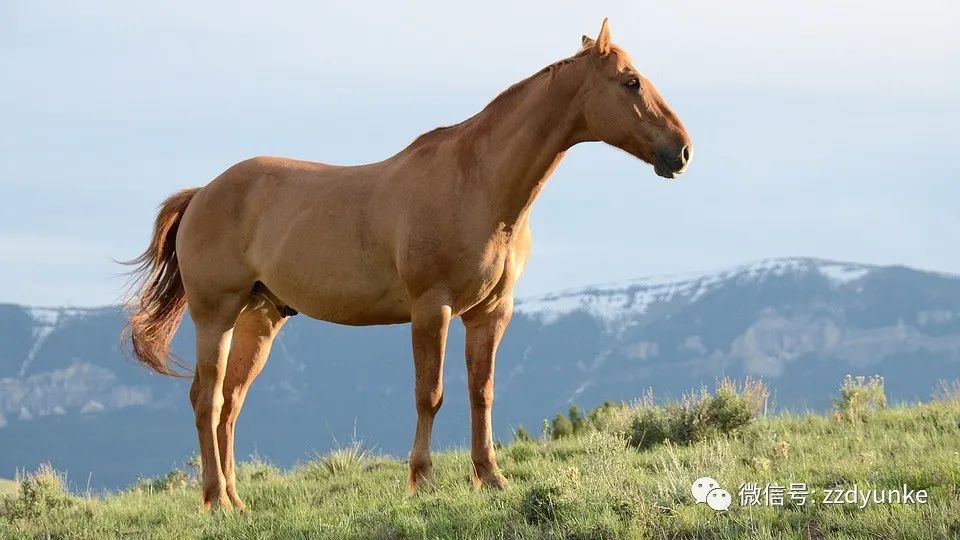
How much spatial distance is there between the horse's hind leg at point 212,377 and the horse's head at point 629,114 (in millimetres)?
3180

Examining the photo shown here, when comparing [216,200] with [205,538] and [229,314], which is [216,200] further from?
[205,538]

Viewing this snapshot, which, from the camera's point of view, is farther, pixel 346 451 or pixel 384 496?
pixel 346 451

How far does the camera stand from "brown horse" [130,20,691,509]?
7.98 metres

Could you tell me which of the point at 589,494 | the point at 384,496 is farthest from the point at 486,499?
the point at 384,496

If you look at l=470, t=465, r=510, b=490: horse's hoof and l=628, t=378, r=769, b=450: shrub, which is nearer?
l=470, t=465, r=510, b=490: horse's hoof

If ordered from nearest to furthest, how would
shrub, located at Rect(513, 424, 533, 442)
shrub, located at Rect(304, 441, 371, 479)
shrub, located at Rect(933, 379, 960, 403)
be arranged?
shrub, located at Rect(304, 441, 371, 479), shrub, located at Rect(513, 424, 533, 442), shrub, located at Rect(933, 379, 960, 403)

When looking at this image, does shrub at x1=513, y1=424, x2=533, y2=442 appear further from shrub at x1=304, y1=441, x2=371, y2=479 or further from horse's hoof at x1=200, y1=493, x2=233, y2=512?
horse's hoof at x1=200, y1=493, x2=233, y2=512

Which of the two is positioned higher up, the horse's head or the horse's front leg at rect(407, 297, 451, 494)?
the horse's head

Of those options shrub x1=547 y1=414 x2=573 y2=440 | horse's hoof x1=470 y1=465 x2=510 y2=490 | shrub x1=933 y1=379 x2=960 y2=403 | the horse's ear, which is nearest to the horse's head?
the horse's ear

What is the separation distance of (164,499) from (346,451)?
6.95ft

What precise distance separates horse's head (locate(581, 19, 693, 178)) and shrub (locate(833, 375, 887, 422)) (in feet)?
15.8

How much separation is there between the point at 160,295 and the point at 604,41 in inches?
179

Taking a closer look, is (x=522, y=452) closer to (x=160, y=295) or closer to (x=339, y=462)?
(x=339, y=462)

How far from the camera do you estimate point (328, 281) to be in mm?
8711
